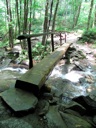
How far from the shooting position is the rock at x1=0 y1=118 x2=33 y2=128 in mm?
2602

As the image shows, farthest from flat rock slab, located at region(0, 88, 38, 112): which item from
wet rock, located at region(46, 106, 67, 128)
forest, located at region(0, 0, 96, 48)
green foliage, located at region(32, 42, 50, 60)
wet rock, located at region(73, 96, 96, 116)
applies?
forest, located at region(0, 0, 96, 48)

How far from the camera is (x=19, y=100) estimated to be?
308cm

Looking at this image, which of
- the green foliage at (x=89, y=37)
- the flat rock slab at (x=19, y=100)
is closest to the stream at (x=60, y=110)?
the flat rock slab at (x=19, y=100)

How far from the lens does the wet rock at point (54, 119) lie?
2816mm

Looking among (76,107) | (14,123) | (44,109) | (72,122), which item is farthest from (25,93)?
(76,107)

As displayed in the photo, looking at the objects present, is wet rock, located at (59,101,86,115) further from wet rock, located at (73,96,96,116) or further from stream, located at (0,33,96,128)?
wet rock, located at (73,96,96,116)

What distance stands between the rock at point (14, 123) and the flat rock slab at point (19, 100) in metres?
0.19

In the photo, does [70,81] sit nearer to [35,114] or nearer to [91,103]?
[91,103]

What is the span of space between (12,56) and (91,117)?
820 centimetres

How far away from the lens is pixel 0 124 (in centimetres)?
262

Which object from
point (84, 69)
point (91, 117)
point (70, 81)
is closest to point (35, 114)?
point (91, 117)

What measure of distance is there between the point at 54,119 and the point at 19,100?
77 cm

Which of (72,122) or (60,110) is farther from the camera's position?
(60,110)

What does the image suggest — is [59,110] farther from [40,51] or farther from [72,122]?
[40,51]
